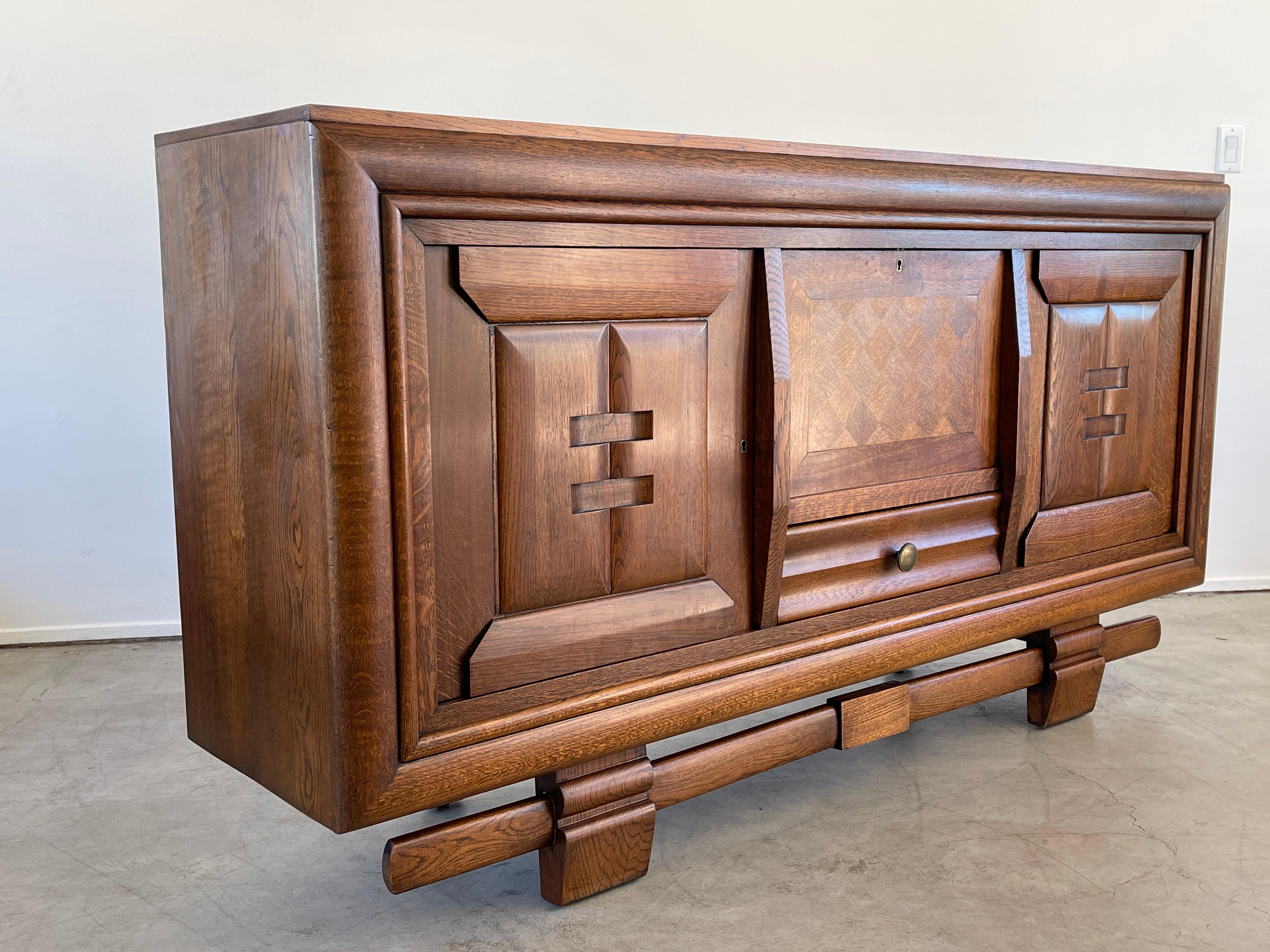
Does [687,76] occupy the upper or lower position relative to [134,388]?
upper

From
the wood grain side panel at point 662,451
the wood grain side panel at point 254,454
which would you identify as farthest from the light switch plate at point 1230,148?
the wood grain side panel at point 254,454

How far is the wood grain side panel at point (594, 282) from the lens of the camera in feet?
3.73

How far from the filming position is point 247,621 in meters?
1.19

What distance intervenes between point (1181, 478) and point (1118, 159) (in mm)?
1173

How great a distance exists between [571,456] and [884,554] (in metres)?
0.55

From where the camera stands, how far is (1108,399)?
1793 mm

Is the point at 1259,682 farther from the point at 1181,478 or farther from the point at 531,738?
the point at 531,738

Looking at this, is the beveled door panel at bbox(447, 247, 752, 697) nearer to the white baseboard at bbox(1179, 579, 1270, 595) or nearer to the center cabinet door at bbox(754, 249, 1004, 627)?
the center cabinet door at bbox(754, 249, 1004, 627)

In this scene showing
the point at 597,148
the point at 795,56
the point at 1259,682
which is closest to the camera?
the point at 597,148

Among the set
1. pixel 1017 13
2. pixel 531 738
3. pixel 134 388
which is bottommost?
pixel 531 738

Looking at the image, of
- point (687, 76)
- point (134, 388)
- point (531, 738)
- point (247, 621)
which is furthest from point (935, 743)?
point (134, 388)

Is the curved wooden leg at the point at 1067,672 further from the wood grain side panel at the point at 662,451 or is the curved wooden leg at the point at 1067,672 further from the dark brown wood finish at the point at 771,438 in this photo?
the wood grain side panel at the point at 662,451

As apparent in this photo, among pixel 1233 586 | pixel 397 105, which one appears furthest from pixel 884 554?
pixel 1233 586

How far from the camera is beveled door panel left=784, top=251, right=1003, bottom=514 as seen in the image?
1429 millimetres
